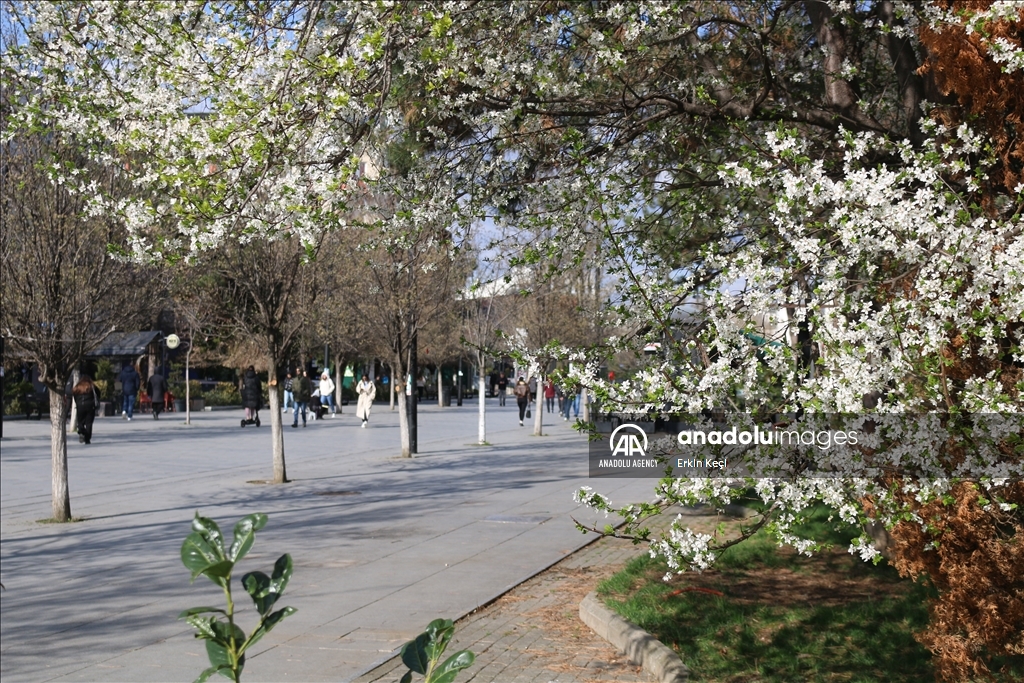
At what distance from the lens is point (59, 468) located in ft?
42.7

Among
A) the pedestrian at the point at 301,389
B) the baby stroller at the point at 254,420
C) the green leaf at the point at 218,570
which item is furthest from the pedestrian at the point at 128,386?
the green leaf at the point at 218,570

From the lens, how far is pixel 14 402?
122ft

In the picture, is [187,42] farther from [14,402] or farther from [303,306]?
[14,402]

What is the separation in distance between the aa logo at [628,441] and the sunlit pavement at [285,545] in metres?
2.04

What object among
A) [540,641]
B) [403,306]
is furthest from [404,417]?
[540,641]

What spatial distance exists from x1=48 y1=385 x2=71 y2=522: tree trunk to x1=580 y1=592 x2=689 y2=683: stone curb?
7.78 m

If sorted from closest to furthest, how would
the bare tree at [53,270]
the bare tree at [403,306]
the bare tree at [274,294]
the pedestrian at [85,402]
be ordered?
the bare tree at [53,270], the bare tree at [274,294], the bare tree at [403,306], the pedestrian at [85,402]

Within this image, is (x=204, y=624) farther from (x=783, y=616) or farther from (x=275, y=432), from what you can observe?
(x=275, y=432)

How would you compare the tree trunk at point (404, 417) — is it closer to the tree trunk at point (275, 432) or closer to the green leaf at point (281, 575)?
the tree trunk at point (275, 432)

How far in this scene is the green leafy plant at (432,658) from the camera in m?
2.11

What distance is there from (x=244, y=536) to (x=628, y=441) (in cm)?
420

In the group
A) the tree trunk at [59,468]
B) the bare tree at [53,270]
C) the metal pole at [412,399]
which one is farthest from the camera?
the metal pole at [412,399]

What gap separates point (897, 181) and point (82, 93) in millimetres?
6340

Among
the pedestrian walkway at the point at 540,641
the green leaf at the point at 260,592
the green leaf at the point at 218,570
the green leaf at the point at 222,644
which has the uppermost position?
the green leaf at the point at 218,570
